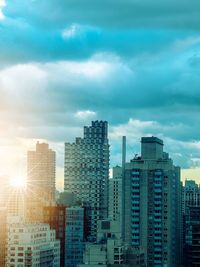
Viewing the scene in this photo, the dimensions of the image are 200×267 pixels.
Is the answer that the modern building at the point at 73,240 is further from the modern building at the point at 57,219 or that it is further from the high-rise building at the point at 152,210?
the high-rise building at the point at 152,210

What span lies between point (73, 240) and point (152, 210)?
28841 millimetres

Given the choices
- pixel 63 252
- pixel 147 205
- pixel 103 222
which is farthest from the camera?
pixel 63 252

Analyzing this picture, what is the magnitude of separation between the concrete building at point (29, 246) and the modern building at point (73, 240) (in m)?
15.4

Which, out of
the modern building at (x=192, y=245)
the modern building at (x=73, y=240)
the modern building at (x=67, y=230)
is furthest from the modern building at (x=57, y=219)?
the modern building at (x=192, y=245)

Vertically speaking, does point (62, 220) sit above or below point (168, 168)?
below

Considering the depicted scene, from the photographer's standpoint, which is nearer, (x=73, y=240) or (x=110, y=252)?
(x=110, y=252)

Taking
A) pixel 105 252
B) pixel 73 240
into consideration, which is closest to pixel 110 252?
pixel 105 252

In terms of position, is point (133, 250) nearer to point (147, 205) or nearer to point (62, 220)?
point (147, 205)

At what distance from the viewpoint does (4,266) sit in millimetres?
164625

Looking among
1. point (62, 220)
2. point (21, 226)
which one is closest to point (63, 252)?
point (62, 220)

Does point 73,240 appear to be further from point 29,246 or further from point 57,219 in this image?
point 29,246

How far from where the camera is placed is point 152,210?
6929 inches

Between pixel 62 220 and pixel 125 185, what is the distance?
27223 millimetres

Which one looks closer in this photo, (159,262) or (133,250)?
(133,250)
